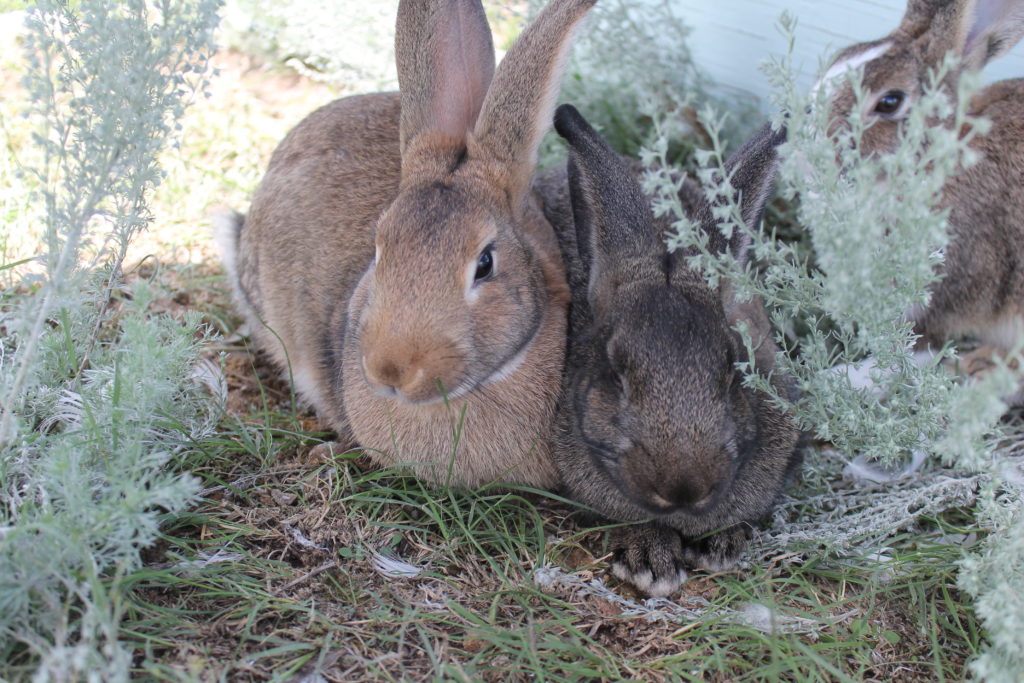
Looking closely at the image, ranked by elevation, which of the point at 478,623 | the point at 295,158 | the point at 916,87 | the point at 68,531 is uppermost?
the point at 916,87

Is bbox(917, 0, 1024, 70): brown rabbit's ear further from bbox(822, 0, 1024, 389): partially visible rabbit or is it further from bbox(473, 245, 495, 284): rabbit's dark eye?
bbox(473, 245, 495, 284): rabbit's dark eye

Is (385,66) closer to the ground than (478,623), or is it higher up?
higher up

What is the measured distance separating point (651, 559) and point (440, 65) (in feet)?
6.46

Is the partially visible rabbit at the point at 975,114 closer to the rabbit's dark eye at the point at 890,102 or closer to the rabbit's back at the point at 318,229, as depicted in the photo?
the rabbit's dark eye at the point at 890,102

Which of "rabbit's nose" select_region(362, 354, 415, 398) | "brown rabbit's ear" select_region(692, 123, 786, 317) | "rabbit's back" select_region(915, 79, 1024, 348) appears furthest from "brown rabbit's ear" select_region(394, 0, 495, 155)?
"rabbit's back" select_region(915, 79, 1024, 348)

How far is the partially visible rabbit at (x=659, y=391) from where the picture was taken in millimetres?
2922

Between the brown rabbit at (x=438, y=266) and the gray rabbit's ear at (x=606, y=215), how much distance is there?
17 cm

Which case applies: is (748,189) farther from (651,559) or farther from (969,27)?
(969,27)

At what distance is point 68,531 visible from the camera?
2.57m

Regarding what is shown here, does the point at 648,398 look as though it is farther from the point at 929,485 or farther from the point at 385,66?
the point at 385,66

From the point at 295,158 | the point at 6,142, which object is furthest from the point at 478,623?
the point at 6,142

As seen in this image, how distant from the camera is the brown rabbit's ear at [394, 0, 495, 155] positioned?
3.54 metres

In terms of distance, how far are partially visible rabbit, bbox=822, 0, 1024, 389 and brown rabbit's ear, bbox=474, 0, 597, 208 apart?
4.35 ft

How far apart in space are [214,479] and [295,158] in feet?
6.05
